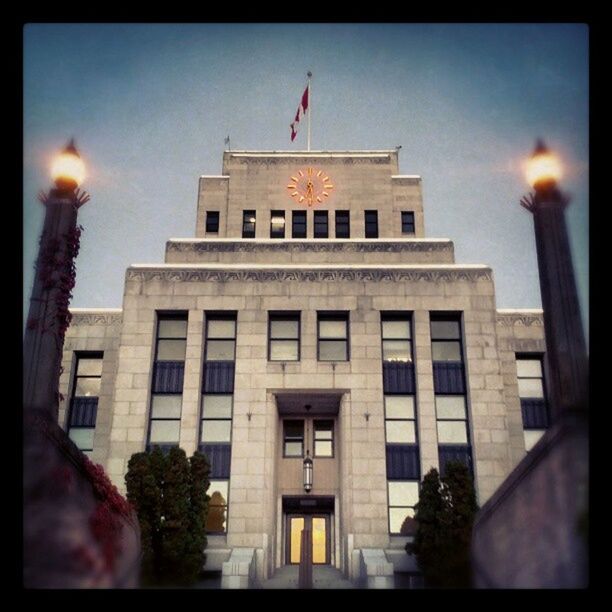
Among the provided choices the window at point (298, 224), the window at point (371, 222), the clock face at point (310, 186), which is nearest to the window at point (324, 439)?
the window at point (298, 224)

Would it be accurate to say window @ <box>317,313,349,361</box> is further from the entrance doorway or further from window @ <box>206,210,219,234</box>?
window @ <box>206,210,219,234</box>

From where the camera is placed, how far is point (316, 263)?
110ft

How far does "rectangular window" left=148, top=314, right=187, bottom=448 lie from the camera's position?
28.2 m

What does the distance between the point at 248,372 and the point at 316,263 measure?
761cm

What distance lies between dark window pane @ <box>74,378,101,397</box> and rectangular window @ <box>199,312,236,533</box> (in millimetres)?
5691

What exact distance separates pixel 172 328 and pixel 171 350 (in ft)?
3.51

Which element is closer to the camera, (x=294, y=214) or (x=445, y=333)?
(x=445, y=333)

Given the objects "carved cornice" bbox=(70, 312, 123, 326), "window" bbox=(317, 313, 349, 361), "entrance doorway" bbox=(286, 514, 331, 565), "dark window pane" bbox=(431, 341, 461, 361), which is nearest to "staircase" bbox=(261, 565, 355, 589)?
"entrance doorway" bbox=(286, 514, 331, 565)

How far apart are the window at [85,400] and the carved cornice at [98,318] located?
1.53 meters

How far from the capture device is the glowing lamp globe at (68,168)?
494 inches

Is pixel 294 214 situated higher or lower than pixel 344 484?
higher
